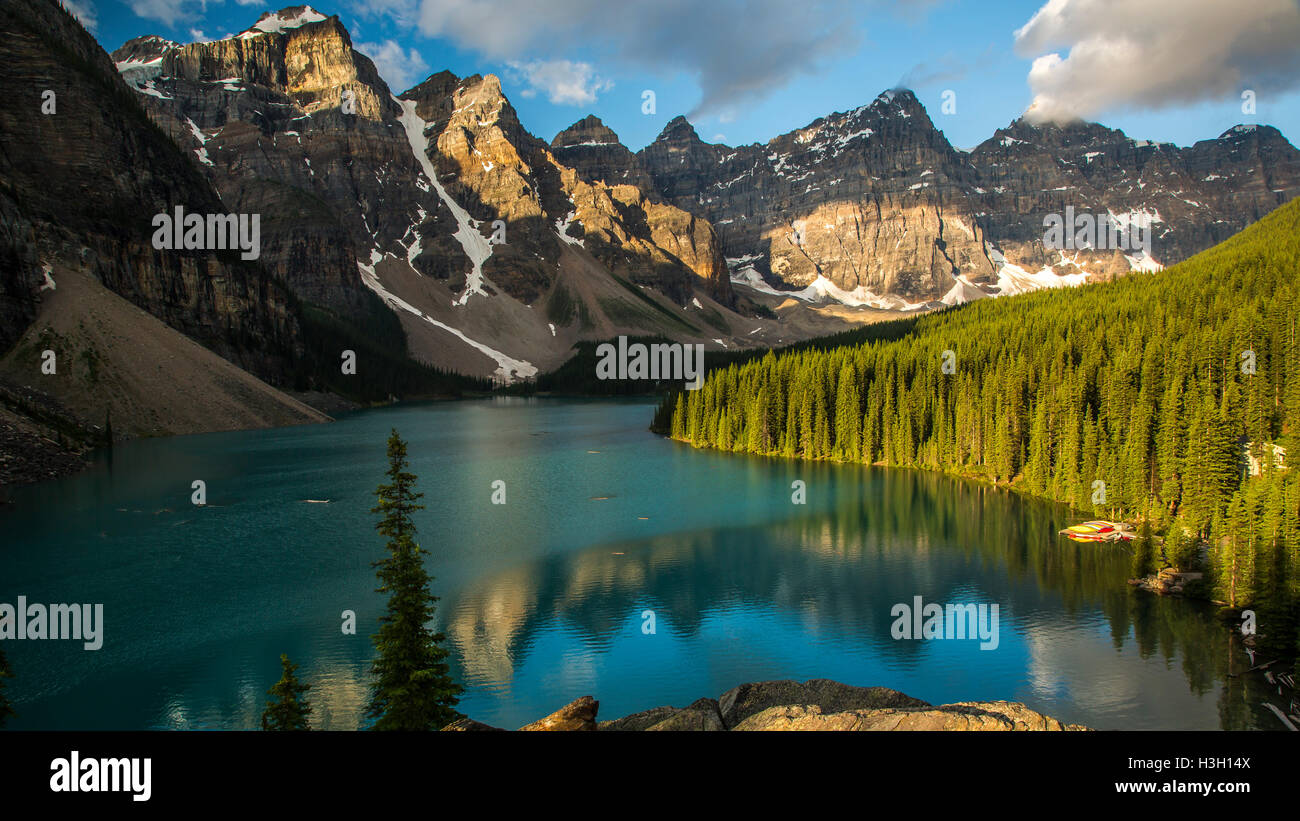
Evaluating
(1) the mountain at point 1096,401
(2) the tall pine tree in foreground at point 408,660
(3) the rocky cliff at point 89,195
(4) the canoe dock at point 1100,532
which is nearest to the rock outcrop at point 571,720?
(2) the tall pine tree in foreground at point 408,660

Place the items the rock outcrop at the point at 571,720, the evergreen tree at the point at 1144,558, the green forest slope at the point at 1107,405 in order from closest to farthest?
the rock outcrop at the point at 571,720, the evergreen tree at the point at 1144,558, the green forest slope at the point at 1107,405

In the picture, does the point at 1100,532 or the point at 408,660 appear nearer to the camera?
the point at 408,660

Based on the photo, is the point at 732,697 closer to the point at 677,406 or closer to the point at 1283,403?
the point at 1283,403

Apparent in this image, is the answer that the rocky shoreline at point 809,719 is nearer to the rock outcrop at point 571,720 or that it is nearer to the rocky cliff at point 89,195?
the rock outcrop at point 571,720

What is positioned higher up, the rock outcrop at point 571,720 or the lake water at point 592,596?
the rock outcrop at point 571,720

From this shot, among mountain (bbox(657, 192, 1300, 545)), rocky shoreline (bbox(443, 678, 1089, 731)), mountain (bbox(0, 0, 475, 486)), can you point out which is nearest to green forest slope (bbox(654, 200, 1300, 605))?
mountain (bbox(657, 192, 1300, 545))

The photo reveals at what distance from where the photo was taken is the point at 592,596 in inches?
1395

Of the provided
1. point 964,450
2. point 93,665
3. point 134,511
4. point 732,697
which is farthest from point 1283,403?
point 134,511

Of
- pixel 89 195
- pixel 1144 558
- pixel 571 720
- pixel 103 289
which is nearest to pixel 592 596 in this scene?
pixel 571 720

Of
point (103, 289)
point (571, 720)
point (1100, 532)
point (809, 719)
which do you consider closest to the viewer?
point (809, 719)

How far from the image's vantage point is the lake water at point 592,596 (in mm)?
25094

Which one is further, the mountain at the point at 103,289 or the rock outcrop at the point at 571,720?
the mountain at the point at 103,289

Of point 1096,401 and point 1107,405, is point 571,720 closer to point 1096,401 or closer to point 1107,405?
point 1107,405
